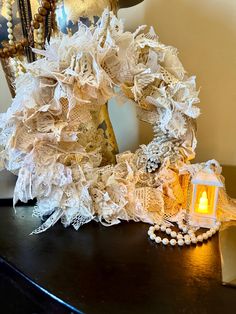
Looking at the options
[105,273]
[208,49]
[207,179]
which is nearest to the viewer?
[105,273]

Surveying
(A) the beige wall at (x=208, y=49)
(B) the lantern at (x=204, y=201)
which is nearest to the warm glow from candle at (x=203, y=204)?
(B) the lantern at (x=204, y=201)

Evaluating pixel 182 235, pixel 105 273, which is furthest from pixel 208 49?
pixel 105 273

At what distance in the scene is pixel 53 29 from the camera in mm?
681

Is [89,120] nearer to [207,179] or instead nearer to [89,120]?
[89,120]

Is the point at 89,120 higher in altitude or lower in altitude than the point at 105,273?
higher

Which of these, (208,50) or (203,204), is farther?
(208,50)

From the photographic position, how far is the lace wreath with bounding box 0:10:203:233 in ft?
1.80

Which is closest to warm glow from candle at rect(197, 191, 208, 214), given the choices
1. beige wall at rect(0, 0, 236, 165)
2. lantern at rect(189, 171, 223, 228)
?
lantern at rect(189, 171, 223, 228)

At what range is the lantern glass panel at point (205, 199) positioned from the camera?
0.58m

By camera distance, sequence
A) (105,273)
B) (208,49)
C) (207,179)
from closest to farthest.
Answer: (105,273) → (207,179) → (208,49)

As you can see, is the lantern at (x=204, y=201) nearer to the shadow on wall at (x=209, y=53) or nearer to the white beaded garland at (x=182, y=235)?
the white beaded garland at (x=182, y=235)

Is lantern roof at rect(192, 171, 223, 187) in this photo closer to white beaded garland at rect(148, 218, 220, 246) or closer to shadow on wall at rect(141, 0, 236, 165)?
white beaded garland at rect(148, 218, 220, 246)

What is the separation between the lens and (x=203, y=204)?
585 millimetres

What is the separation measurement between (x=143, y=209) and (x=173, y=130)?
0.15 meters
